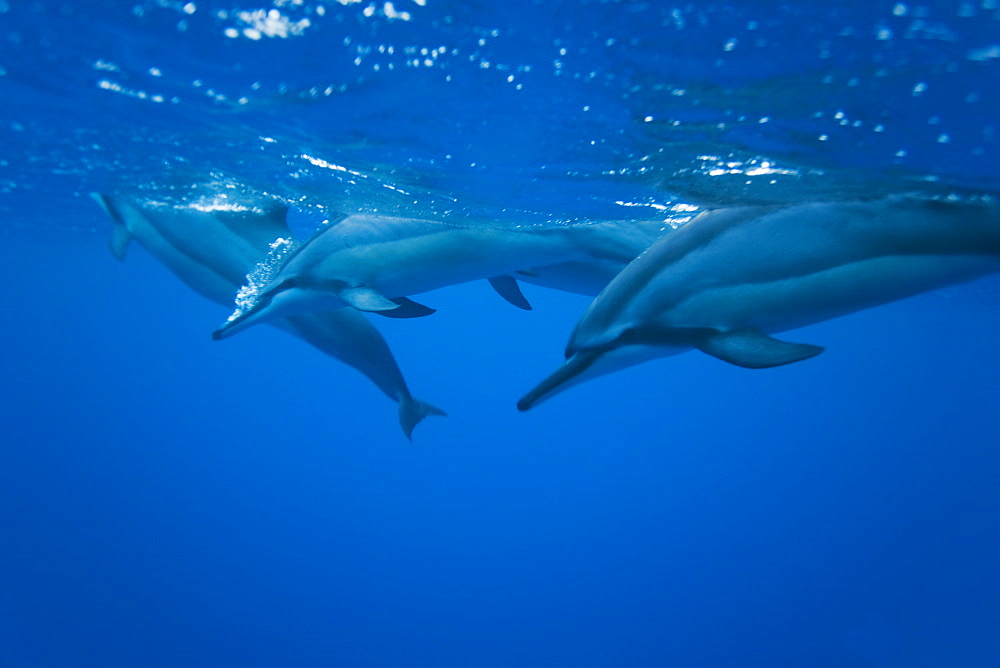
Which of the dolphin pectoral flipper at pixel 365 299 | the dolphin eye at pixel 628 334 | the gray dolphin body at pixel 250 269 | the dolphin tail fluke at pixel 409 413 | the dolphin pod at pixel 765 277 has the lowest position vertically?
the dolphin tail fluke at pixel 409 413

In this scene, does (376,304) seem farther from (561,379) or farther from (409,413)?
(409,413)

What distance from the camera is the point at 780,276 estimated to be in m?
3.60

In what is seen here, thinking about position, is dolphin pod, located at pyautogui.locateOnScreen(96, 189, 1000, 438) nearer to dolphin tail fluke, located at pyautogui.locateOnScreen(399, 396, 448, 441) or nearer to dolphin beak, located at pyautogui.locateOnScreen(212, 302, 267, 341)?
dolphin beak, located at pyautogui.locateOnScreen(212, 302, 267, 341)

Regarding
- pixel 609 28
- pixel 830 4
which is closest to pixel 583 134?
pixel 609 28

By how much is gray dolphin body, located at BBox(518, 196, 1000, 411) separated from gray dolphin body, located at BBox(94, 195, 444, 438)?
3.49 m

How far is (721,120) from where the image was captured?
5.12 meters

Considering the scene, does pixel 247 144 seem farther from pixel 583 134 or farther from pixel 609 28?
pixel 609 28

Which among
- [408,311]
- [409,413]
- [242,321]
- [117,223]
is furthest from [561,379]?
[117,223]

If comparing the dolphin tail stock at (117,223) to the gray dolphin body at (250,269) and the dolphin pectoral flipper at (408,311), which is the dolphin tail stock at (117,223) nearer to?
the gray dolphin body at (250,269)

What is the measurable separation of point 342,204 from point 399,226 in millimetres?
4575

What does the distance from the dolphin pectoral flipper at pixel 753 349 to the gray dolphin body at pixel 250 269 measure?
3915 mm

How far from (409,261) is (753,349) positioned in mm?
3015

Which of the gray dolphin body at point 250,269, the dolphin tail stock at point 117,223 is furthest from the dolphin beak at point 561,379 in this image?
the dolphin tail stock at point 117,223

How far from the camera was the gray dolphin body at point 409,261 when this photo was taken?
505 cm
